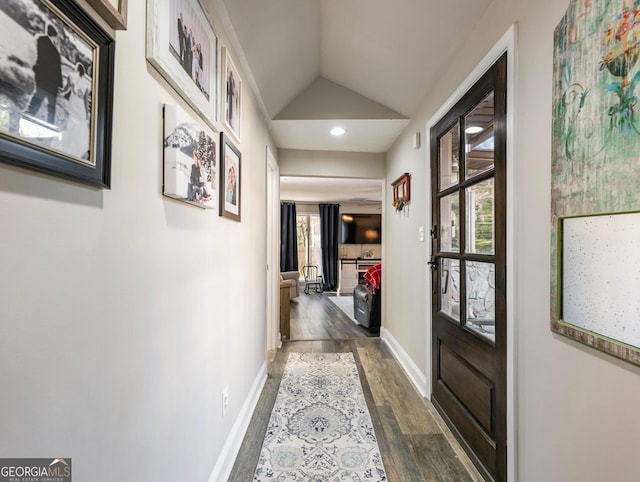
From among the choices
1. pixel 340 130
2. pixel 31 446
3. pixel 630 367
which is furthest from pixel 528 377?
pixel 340 130

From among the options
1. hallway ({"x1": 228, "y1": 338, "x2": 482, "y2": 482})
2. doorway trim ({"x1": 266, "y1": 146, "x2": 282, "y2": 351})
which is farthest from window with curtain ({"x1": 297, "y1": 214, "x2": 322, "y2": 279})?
hallway ({"x1": 228, "y1": 338, "x2": 482, "y2": 482})

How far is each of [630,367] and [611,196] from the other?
455 mm

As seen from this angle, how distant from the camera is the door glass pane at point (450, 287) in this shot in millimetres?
1852

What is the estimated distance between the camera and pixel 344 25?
1960 millimetres

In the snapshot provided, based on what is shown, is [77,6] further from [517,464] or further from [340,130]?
[340,130]

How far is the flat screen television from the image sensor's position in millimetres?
8039

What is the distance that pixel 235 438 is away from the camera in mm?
1689

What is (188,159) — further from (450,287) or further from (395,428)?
(395,428)

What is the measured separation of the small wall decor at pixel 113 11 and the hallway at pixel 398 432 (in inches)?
72.9

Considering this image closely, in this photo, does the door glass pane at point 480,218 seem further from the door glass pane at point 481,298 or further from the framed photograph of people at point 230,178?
the framed photograph of people at point 230,178

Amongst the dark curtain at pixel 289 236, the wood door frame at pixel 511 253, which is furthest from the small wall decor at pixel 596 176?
the dark curtain at pixel 289 236

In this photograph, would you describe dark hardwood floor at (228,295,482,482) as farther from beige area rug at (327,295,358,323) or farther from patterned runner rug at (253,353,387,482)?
beige area rug at (327,295,358,323)

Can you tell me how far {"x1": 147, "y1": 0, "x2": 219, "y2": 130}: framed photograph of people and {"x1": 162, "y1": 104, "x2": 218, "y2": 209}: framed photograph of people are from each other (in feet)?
0.32

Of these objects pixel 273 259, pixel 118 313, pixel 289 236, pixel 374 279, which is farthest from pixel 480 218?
pixel 289 236
